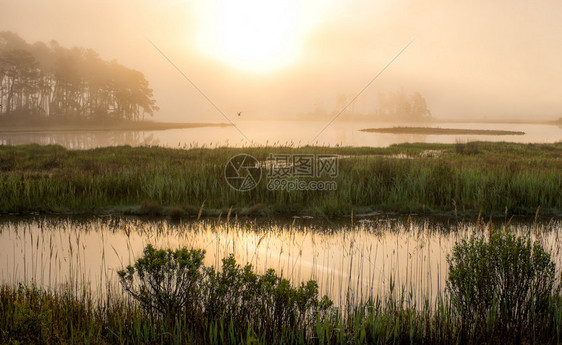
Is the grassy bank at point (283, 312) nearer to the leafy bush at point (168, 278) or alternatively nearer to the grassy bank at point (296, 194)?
the leafy bush at point (168, 278)

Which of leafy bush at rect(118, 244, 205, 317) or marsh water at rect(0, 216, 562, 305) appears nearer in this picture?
leafy bush at rect(118, 244, 205, 317)

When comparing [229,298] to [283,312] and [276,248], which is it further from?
[276,248]

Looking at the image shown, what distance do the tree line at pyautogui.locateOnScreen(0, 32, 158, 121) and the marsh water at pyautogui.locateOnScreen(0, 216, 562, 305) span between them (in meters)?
67.4

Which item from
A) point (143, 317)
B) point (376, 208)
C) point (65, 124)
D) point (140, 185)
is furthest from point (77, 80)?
point (143, 317)

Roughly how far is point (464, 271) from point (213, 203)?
29.9ft

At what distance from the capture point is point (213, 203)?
1286cm

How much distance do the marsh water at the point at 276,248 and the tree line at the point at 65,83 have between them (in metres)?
67.4

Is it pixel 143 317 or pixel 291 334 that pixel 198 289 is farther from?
pixel 291 334

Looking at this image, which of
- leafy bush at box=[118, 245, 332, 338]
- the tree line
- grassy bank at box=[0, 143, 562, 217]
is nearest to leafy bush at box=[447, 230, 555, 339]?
leafy bush at box=[118, 245, 332, 338]

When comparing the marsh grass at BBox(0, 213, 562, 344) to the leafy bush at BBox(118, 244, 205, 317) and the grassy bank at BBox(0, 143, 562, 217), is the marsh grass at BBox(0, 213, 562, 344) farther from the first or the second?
the grassy bank at BBox(0, 143, 562, 217)

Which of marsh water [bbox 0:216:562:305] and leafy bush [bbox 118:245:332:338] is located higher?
leafy bush [bbox 118:245:332:338]

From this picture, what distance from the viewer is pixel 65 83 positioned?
242ft

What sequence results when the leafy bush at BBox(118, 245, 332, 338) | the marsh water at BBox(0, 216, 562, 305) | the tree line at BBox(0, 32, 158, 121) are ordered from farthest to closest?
1. the tree line at BBox(0, 32, 158, 121)
2. the marsh water at BBox(0, 216, 562, 305)
3. the leafy bush at BBox(118, 245, 332, 338)

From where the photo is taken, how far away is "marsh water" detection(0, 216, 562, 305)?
6109mm
